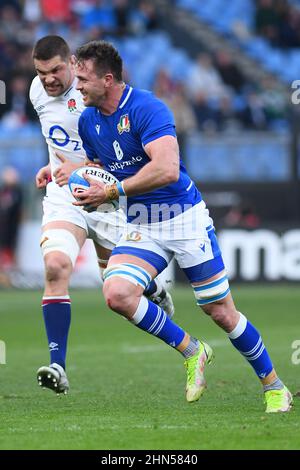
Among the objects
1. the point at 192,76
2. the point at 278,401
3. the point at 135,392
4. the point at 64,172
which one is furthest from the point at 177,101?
the point at 278,401

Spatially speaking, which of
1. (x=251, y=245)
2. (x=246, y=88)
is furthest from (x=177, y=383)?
(x=246, y=88)

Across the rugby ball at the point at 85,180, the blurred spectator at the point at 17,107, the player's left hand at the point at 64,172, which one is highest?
the rugby ball at the point at 85,180

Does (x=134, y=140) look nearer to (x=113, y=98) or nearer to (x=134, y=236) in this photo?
(x=113, y=98)

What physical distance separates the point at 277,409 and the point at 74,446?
186 centimetres

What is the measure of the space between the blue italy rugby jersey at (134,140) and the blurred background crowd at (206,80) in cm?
1204

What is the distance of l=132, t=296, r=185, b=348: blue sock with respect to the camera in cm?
763

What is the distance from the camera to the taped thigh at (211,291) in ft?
25.0

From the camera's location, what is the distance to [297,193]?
20766 mm

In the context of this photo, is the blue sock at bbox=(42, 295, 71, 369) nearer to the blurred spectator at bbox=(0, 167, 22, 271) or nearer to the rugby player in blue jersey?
the rugby player in blue jersey

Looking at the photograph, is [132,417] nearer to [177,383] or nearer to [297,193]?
[177,383]

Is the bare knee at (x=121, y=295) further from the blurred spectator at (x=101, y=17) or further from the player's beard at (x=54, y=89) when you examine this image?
the blurred spectator at (x=101, y=17)

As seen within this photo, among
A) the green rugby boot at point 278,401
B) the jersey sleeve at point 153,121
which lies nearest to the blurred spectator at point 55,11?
the jersey sleeve at point 153,121

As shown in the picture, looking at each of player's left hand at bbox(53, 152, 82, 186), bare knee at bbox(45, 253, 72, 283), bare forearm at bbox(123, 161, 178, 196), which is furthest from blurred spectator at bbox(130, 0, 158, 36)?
bare forearm at bbox(123, 161, 178, 196)

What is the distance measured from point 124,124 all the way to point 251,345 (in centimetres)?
169
